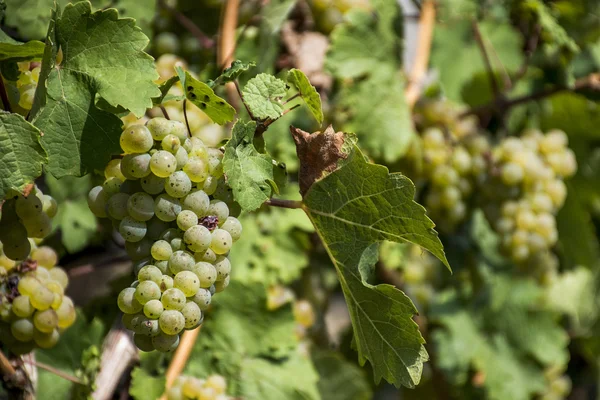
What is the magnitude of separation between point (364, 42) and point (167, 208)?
2.76ft

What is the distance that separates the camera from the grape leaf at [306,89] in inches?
27.4

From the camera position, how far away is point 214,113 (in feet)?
2.33

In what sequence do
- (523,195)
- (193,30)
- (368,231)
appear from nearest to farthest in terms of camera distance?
(368,231), (193,30), (523,195)

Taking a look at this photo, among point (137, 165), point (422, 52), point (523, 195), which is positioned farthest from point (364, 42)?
point (137, 165)

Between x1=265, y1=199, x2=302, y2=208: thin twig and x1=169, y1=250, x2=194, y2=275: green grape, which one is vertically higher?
x1=169, y1=250, x2=194, y2=275: green grape

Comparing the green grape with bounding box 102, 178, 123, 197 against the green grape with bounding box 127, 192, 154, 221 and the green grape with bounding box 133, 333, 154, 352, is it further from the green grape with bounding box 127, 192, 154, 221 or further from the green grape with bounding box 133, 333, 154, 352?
the green grape with bounding box 133, 333, 154, 352

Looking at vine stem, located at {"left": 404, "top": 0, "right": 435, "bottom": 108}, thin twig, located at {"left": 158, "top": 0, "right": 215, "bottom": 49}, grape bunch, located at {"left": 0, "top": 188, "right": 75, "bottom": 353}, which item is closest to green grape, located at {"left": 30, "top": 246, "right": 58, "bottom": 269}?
grape bunch, located at {"left": 0, "top": 188, "right": 75, "bottom": 353}

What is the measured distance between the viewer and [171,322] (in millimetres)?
627

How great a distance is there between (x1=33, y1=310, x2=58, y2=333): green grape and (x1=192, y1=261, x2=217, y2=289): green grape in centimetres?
21

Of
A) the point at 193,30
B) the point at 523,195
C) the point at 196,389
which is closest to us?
the point at 196,389

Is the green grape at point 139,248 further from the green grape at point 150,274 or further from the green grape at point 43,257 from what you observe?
the green grape at point 43,257

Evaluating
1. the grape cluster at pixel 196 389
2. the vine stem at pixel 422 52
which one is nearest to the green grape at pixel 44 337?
the grape cluster at pixel 196 389

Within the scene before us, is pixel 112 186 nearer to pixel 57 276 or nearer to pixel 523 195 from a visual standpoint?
pixel 57 276

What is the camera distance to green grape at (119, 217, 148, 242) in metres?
0.66
